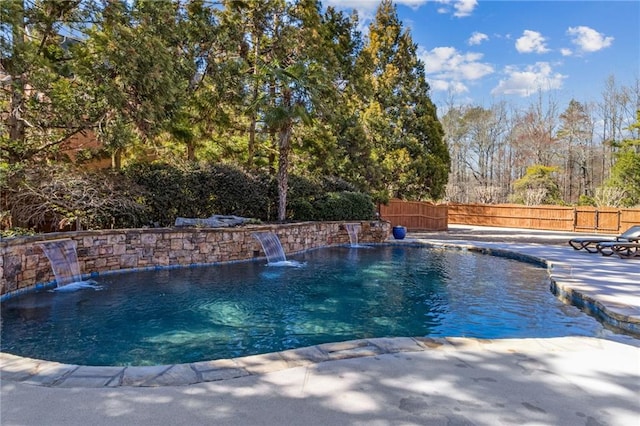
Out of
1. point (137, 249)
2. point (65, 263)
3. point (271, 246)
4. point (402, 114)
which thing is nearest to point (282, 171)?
point (271, 246)

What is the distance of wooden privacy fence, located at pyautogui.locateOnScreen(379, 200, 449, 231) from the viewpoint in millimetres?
18922

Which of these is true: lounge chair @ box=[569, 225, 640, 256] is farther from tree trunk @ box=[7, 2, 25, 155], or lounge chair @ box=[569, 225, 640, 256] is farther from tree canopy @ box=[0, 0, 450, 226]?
tree trunk @ box=[7, 2, 25, 155]

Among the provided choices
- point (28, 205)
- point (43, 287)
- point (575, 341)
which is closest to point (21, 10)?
point (28, 205)

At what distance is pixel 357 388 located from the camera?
9.52 ft

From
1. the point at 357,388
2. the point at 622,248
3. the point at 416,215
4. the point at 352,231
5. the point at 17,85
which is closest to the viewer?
the point at 357,388

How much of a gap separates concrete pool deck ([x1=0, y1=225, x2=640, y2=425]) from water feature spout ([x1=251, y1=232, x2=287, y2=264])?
656 cm

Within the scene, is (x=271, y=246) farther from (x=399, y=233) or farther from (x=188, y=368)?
(x=188, y=368)

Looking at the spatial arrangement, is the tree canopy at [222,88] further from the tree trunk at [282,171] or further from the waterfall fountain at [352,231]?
the waterfall fountain at [352,231]

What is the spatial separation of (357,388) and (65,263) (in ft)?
20.3

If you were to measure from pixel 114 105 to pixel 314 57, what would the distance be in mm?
7279

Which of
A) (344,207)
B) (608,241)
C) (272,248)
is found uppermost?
(344,207)

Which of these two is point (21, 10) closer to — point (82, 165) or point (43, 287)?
point (82, 165)

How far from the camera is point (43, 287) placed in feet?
21.6

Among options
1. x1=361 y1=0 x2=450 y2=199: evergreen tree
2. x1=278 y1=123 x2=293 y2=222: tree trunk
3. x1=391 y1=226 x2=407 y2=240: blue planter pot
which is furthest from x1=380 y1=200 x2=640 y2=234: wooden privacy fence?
x1=278 y1=123 x2=293 y2=222: tree trunk
